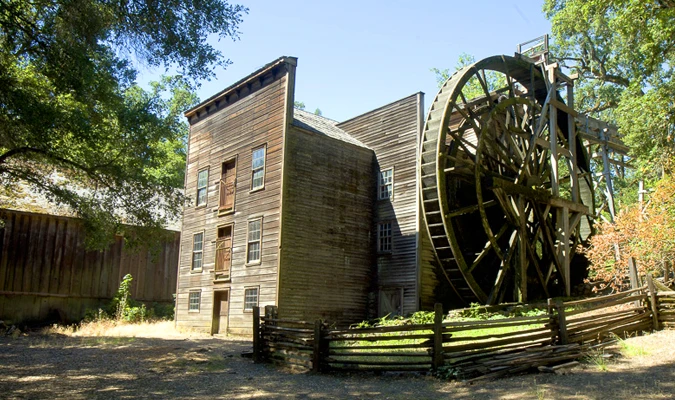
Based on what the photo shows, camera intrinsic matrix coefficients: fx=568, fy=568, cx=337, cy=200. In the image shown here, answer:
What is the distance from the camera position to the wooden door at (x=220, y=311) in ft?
63.4

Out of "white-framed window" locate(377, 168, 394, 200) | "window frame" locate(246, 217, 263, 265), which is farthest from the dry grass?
"white-framed window" locate(377, 168, 394, 200)

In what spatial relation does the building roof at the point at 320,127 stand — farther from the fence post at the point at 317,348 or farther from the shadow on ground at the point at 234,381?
the fence post at the point at 317,348

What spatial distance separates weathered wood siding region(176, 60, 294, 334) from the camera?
18125 mm

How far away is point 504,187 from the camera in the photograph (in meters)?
16.7

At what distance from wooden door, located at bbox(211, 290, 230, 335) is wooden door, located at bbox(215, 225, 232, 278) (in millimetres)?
680

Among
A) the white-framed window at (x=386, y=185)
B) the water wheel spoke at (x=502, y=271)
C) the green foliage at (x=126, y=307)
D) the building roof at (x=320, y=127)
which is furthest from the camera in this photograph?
the green foliage at (x=126, y=307)

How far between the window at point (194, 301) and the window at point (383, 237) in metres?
6.80

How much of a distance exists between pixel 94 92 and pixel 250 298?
7.94 meters

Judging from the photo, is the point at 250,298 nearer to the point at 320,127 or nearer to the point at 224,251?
the point at 224,251

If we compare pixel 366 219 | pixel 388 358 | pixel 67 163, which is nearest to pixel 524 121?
pixel 366 219

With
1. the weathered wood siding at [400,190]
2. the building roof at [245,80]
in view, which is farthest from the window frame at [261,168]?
the weathered wood siding at [400,190]

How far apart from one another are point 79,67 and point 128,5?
161 cm

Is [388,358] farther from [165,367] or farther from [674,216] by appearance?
[674,216]

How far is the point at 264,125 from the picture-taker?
19344 mm
